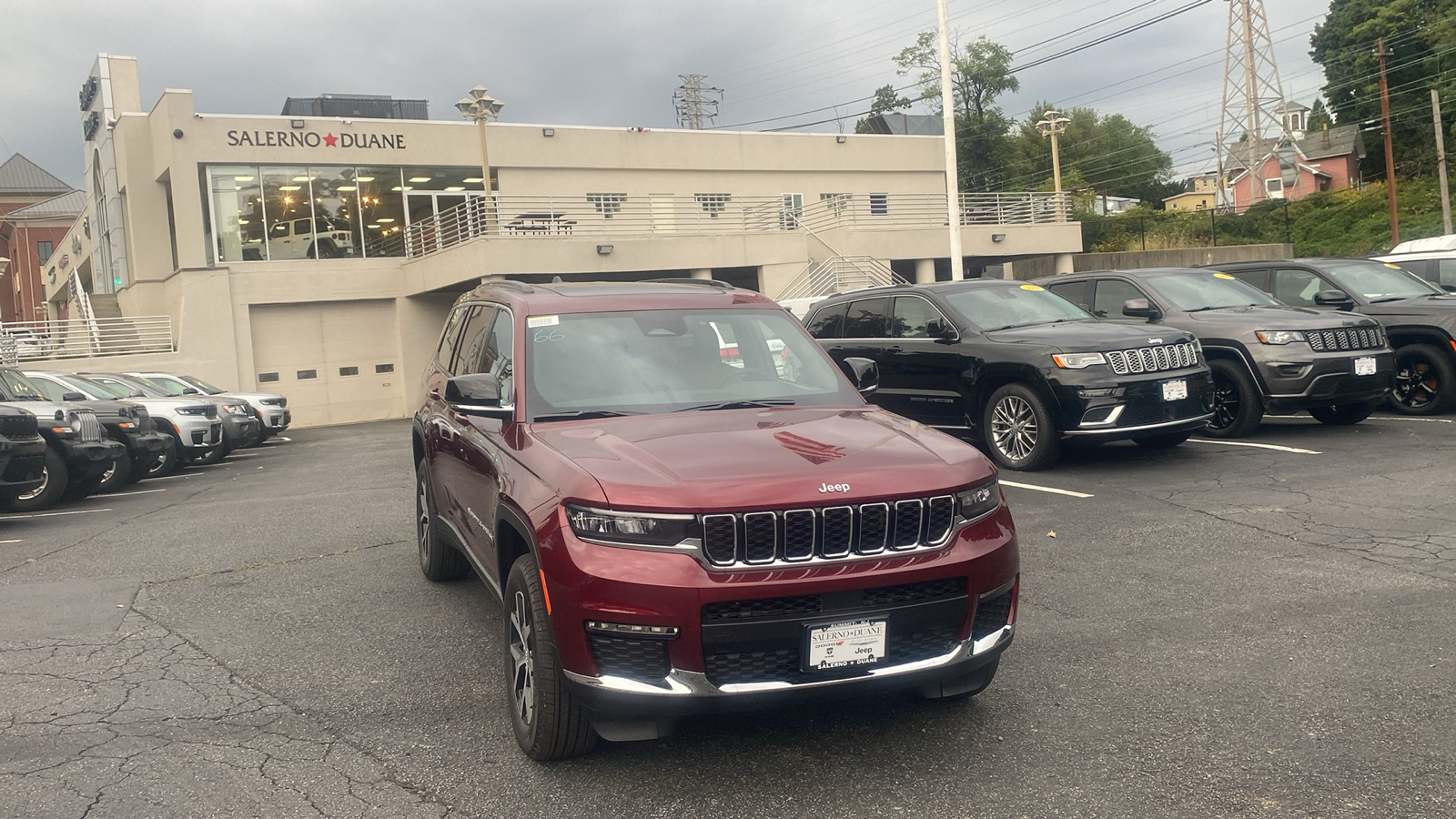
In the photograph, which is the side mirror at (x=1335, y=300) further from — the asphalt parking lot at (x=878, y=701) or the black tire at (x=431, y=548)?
the black tire at (x=431, y=548)

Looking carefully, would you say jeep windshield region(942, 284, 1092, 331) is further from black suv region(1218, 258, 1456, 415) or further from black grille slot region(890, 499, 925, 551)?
black grille slot region(890, 499, 925, 551)

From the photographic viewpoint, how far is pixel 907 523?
3.87 metres

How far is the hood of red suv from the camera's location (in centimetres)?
372

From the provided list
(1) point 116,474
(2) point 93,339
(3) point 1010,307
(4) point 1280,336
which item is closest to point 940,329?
(3) point 1010,307

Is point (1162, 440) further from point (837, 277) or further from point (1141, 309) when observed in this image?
point (837, 277)

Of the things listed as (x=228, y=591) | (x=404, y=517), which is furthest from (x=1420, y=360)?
(x=228, y=591)

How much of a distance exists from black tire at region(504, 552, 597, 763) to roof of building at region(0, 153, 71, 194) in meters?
115

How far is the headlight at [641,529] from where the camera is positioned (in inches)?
145

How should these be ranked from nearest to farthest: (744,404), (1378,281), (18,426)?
(744,404) → (18,426) → (1378,281)

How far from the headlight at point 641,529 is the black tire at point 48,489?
1106cm

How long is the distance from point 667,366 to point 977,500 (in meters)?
1.65

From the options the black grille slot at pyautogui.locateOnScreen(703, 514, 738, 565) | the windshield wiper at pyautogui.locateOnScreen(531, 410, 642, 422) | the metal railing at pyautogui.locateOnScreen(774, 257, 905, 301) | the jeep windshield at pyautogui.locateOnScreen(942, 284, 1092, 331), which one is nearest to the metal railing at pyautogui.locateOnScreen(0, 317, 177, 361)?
the metal railing at pyautogui.locateOnScreen(774, 257, 905, 301)

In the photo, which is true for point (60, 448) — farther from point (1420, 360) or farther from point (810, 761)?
point (1420, 360)

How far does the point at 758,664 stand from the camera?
12.1 ft
